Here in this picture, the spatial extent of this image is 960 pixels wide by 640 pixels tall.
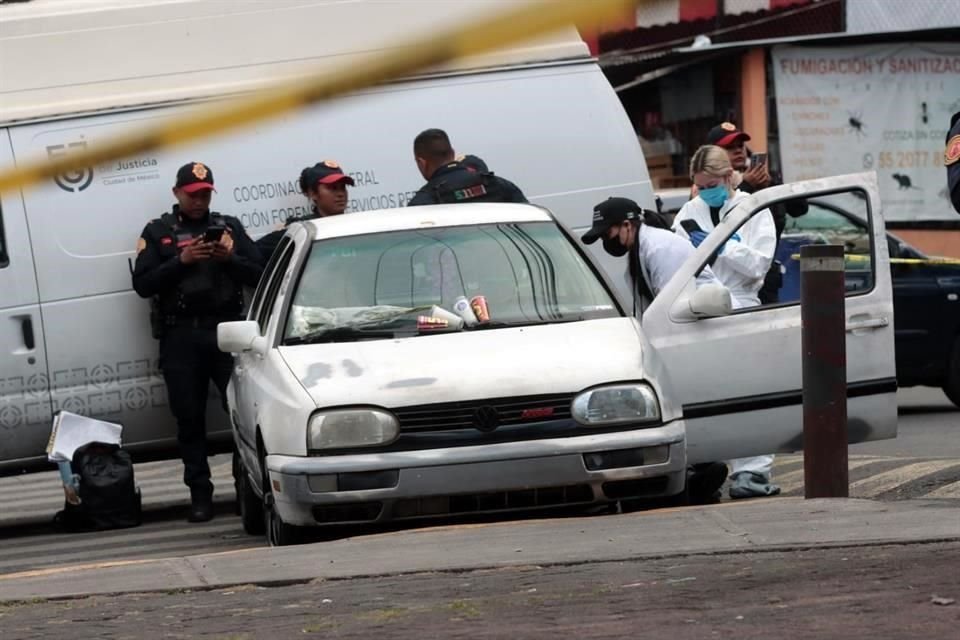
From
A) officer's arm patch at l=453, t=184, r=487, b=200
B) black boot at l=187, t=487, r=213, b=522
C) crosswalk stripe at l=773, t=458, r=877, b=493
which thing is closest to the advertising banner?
crosswalk stripe at l=773, t=458, r=877, b=493

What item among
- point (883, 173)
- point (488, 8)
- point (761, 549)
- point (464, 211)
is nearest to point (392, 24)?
point (464, 211)

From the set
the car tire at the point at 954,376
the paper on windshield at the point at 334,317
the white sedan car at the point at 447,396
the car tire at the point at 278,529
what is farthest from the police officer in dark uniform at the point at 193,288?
the car tire at the point at 954,376

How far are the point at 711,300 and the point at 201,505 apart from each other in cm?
325

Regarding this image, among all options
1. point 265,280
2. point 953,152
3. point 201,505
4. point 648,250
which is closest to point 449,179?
point 265,280

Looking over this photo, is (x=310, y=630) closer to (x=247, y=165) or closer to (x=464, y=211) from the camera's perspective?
(x=464, y=211)

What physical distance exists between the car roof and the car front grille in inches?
55.9

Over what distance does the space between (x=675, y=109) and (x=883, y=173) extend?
107 inches

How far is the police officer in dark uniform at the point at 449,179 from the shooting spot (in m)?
9.33

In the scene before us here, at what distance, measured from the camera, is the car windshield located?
7.81 meters

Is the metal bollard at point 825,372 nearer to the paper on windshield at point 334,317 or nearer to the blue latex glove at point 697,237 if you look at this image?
the paper on windshield at point 334,317

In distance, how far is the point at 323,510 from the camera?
716 centimetres

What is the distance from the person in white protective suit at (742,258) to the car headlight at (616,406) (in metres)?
1.38

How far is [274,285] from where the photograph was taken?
339 inches

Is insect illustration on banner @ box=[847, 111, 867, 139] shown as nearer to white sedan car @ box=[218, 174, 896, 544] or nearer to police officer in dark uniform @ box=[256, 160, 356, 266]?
police officer in dark uniform @ box=[256, 160, 356, 266]
